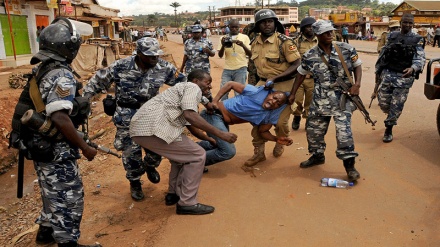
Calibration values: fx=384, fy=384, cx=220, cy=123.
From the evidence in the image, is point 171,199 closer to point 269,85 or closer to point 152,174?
point 152,174

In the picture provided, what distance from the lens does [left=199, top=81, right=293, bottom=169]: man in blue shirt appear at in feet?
14.3

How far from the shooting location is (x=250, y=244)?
3.12 meters

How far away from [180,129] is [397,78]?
3.66 m

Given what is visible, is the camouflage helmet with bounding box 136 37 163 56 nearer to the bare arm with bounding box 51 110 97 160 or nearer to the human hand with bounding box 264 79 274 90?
the bare arm with bounding box 51 110 97 160

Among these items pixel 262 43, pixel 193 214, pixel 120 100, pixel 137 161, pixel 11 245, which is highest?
pixel 262 43

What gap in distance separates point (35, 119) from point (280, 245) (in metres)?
2.07

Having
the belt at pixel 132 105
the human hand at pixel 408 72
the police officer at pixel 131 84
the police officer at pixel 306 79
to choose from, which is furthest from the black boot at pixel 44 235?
the human hand at pixel 408 72

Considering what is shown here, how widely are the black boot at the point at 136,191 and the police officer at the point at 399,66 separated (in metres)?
3.64

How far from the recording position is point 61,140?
282cm

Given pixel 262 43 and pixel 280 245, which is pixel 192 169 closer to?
pixel 280 245

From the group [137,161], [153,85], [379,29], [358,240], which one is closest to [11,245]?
[137,161]

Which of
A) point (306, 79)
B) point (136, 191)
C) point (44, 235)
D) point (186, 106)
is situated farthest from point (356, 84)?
point (44, 235)

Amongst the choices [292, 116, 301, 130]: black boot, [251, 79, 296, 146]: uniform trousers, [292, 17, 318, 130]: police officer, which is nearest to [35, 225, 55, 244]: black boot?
[251, 79, 296, 146]: uniform trousers

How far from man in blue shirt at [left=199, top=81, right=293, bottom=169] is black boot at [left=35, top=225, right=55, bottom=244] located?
1.86m
